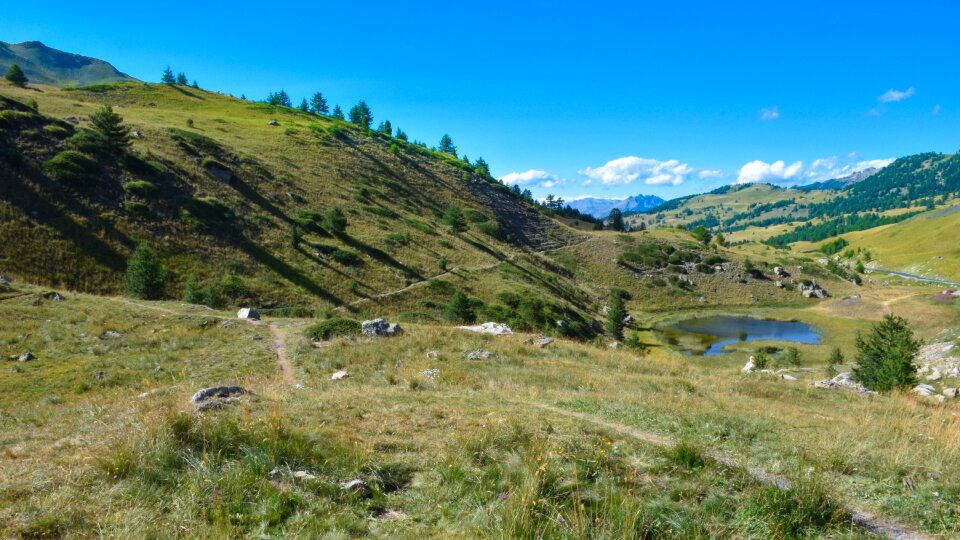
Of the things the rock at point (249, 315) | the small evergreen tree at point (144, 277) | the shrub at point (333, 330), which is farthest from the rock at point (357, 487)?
the small evergreen tree at point (144, 277)

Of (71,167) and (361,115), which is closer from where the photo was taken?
(71,167)

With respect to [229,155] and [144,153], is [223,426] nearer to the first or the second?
Answer: [144,153]

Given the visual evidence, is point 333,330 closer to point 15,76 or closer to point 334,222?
point 334,222

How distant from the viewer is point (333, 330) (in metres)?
23.2

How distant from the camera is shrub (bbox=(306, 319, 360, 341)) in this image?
22.7 m

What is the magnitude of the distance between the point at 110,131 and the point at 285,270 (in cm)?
3221

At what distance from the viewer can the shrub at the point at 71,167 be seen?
46.8 m

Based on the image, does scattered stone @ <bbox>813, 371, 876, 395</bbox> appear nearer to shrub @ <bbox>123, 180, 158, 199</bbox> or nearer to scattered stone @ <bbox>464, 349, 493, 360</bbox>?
scattered stone @ <bbox>464, 349, 493, 360</bbox>

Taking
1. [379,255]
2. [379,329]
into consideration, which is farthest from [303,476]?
[379,255]

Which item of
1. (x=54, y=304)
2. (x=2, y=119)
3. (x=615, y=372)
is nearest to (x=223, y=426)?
(x=615, y=372)

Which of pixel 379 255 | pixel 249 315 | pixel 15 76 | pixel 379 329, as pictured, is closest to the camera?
pixel 379 329

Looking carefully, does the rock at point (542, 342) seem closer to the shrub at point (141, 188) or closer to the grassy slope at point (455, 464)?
the grassy slope at point (455, 464)

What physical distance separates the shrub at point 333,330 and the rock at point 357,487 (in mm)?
17467

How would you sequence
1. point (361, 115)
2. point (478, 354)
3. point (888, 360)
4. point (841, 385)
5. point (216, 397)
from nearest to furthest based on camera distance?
point (216, 397) → point (478, 354) → point (841, 385) → point (888, 360) → point (361, 115)
